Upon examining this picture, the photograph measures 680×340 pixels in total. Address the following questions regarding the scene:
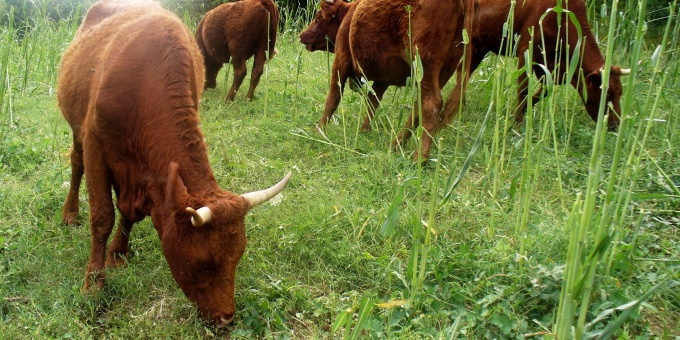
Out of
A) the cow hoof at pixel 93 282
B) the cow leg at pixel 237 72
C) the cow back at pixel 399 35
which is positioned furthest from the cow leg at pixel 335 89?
the cow hoof at pixel 93 282

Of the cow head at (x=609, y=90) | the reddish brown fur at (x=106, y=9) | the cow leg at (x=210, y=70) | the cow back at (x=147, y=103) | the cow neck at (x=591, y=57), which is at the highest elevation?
the reddish brown fur at (x=106, y=9)

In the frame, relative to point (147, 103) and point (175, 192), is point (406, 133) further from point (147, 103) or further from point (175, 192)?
point (175, 192)

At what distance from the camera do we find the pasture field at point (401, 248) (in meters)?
2.99

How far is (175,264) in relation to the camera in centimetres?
318

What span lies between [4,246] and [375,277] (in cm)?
245

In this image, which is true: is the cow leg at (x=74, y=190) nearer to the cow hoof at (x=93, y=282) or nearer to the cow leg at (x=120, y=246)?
the cow leg at (x=120, y=246)

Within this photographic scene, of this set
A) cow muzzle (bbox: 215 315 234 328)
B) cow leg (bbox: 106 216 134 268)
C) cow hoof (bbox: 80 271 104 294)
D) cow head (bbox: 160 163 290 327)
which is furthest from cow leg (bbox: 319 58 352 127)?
cow muzzle (bbox: 215 315 234 328)

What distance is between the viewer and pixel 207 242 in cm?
304

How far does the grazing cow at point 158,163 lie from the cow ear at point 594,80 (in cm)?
431

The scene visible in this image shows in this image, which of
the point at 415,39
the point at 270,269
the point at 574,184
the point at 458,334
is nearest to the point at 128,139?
the point at 270,269

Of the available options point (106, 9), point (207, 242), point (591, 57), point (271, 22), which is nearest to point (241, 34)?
point (271, 22)

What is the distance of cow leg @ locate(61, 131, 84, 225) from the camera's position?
14.6 ft

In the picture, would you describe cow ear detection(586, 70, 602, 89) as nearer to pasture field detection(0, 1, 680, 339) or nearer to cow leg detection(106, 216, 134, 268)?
pasture field detection(0, 1, 680, 339)

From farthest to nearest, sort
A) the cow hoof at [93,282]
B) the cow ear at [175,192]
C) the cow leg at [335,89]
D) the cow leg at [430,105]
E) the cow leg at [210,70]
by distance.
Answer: the cow leg at [210,70] < the cow leg at [335,89] < the cow leg at [430,105] < the cow hoof at [93,282] < the cow ear at [175,192]
